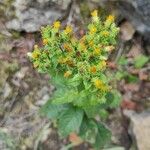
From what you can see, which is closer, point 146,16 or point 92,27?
point 92,27

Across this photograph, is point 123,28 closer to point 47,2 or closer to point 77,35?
point 77,35

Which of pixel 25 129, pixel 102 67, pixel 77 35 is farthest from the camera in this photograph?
pixel 77 35

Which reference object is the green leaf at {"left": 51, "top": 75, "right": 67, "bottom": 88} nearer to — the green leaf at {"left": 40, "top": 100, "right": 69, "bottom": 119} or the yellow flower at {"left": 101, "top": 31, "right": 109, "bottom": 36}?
the green leaf at {"left": 40, "top": 100, "right": 69, "bottom": 119}

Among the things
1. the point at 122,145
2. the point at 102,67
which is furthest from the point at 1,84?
the point at 102,67

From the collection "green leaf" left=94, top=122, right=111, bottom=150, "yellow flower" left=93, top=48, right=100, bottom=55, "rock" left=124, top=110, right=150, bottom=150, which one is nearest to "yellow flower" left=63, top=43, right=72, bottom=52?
"yellow flower" left=93, top=48, right=100, bottom=55

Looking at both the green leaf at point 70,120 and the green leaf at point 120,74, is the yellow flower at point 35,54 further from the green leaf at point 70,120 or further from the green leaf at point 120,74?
the green leaf at point 120,74
